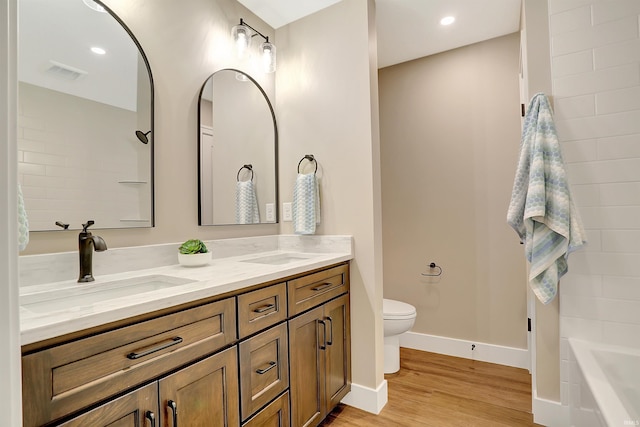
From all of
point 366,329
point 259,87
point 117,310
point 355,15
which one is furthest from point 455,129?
point 117,310

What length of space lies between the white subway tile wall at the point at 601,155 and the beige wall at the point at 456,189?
773 millimetres

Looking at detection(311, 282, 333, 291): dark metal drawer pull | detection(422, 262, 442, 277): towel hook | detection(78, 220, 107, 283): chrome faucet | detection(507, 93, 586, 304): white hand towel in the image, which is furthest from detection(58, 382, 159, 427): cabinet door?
detection(422, 262, 442, 277): towel hook

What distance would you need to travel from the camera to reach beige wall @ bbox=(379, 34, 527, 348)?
101 inches

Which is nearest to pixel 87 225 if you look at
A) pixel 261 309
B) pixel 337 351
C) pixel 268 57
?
pixel 261 309

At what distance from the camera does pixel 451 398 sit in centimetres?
208

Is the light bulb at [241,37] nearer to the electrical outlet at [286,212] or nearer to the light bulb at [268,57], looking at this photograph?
the light bulb at [268,57]

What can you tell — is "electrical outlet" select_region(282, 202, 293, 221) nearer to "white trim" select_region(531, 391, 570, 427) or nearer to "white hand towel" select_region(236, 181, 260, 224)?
"white hand towel" select_region(236, 181, 260, 224)

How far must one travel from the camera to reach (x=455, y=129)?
2756 millimetres

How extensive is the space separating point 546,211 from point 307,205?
130cm

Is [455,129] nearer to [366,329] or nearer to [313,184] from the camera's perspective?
[313,184]

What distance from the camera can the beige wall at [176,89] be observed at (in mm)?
1605

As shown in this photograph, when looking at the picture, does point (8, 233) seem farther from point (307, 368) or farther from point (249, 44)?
point (249, 44)

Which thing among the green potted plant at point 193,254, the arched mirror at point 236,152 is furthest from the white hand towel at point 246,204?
the green potted plant at point 193,254

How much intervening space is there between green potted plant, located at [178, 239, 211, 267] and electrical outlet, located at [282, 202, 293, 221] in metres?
0.79
